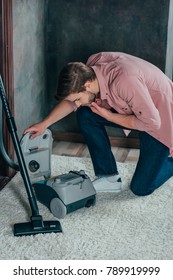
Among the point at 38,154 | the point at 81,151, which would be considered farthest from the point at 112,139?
the point at 38,154

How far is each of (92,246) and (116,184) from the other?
0.60 metres

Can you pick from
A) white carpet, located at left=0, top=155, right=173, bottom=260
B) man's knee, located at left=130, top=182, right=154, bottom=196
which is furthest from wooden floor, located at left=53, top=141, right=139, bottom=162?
man's knee, located at left=130, top=182, right=154, bottom=196

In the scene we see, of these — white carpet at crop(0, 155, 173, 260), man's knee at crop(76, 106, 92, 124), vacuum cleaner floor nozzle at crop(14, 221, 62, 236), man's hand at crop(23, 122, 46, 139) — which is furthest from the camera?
man's knee at crop(76, 106, 92, 124)

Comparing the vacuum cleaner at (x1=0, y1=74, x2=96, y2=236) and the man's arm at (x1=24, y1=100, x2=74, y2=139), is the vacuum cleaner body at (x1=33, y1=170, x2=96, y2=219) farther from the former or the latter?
the man's arm at (x1=24, y1=100, x2=74, y2=139)

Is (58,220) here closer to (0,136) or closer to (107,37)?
(0,136)

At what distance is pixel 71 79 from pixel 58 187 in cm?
47

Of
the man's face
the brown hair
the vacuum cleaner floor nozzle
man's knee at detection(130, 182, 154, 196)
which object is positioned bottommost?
man's knee at detection(130, 182, 154, 196)

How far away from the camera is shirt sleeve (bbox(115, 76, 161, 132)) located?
275cm

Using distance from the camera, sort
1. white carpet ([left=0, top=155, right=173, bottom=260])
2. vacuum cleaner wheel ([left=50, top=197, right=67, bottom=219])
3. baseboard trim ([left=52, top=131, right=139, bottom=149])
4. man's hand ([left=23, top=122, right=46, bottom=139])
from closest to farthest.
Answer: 1. white carpet ([left=0, top=155, right=173, bottom=260])
2. vacuum cleaner wheel ([left=50, top=197, right=67, bottom=219])
3. man's hand ([left=23, top=122, right=46, bottom=139])
4. baseboard trim ([left=52, top=131, right=139, bottom=149])

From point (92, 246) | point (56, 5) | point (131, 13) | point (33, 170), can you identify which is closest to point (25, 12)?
point (56, 5)

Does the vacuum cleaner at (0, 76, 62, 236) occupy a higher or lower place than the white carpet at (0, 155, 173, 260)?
higher

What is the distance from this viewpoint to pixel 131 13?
362cm

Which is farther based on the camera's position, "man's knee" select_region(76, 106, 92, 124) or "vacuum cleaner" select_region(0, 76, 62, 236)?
"man's knee" select_region(76, 106, 92, 124)

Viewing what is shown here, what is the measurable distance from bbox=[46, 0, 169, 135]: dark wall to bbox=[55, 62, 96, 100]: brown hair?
0.97 meters
